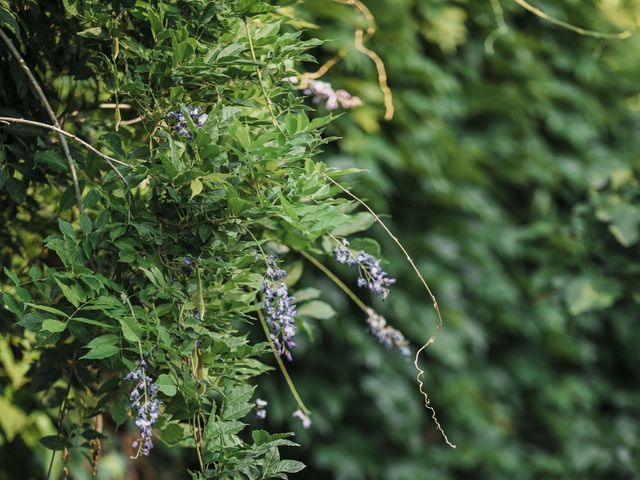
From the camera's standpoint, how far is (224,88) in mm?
1056

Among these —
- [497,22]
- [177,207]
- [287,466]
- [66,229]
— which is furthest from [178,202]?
[497,22]

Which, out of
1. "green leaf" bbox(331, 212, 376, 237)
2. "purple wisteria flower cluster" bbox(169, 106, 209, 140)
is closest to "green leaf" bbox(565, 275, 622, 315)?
"green leaf" bbox(331, 212, 376, 237)

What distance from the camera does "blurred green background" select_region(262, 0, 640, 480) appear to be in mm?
2578

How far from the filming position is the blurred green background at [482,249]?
258cm

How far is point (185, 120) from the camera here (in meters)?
0.99

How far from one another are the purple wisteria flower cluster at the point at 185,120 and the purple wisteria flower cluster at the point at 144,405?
0.29 meters

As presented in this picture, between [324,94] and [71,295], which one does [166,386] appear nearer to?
[71,295]

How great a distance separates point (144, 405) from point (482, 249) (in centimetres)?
219

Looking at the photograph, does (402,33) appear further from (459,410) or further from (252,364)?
(252,364)

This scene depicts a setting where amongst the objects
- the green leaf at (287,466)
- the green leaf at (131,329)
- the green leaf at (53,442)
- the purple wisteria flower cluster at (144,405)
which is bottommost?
the green leaf at (53,442)

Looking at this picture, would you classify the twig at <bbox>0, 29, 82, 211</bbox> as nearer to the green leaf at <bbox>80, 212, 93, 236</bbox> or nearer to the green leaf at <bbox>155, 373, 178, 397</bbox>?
the green leaf at <bbox>80, 212, 93, 236</bbox>

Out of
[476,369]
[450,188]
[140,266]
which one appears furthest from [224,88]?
[476,369]

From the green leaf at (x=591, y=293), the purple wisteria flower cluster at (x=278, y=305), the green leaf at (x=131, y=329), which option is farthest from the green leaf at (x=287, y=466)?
the green leaf at (x=591, y=293)

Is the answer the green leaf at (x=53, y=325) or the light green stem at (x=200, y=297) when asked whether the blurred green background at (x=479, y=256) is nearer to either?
the light green stem at (x=200, y=297)
